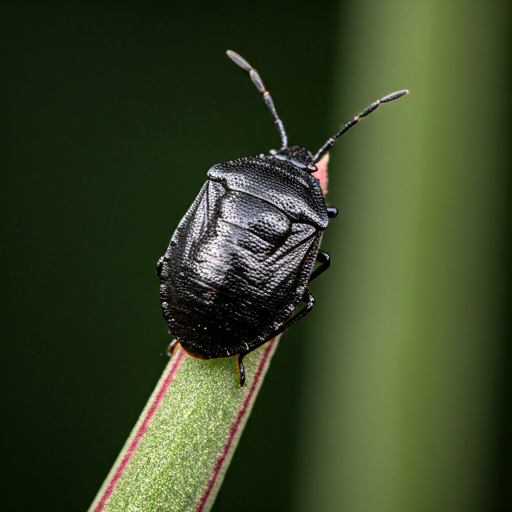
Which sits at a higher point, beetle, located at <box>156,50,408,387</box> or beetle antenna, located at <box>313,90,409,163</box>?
beetle antenna, located at <box>313,90,409,163</box>

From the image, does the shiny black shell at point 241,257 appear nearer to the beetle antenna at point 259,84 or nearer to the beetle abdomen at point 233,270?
the beetle abdomen at point 233,270

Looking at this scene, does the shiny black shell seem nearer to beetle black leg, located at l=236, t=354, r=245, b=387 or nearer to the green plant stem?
beetle black leg, located at l=236, t=354, r=245, b=387

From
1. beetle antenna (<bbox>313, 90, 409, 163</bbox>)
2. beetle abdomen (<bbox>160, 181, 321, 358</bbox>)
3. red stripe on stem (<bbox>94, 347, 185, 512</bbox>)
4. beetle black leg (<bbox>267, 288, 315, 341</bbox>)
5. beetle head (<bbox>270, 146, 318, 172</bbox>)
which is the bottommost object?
red stripe on stem (<bbox>94, 347, 185, 512</bbox>)

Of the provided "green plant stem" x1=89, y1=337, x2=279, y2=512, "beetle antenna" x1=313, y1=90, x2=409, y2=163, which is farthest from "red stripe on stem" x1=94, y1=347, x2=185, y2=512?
"beetle antenna" x1=313, y1=90, x2=409, y2=163

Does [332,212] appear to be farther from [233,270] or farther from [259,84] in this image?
[259,84]

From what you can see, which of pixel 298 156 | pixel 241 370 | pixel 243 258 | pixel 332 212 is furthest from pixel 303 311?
pixel 298 156

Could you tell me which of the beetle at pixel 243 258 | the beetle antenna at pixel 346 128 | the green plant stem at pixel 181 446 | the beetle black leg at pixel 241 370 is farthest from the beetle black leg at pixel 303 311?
the beetle antenna at pixel 346 128

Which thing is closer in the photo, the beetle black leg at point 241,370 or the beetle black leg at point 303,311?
the beetle black leg at point 241,370
